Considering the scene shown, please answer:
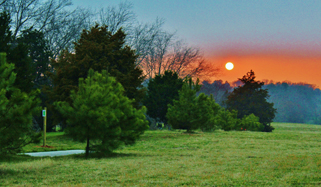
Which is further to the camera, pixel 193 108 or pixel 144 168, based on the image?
pixel 193 108

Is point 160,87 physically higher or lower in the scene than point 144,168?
higher

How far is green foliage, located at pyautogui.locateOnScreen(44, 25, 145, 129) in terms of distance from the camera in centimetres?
2475

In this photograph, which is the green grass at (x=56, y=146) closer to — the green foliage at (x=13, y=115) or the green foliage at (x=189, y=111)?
the green foliage at (x=13, y=115)

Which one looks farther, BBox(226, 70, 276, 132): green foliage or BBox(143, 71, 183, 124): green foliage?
BBox(226, 70, 276, 132): green foliage

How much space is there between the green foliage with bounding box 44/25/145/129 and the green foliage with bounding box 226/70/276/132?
30.5 metres

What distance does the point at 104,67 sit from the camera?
24703 mm

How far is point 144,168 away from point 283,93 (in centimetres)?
11965

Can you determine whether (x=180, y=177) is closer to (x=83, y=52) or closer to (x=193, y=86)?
(x=83, y=52)

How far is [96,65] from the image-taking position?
24594mm

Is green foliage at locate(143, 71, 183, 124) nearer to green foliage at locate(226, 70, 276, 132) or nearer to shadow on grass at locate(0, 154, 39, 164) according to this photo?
green foliage at locate(226, 70, 276, 132)

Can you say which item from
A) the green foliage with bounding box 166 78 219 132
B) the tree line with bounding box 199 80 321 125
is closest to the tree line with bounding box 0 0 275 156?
the green foliage with bounding box 166 78 219 132

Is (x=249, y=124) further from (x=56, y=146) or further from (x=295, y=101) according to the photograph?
(x=295, y=101)

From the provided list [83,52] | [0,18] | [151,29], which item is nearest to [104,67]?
[83,52]

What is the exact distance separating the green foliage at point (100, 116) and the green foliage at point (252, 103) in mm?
41662
